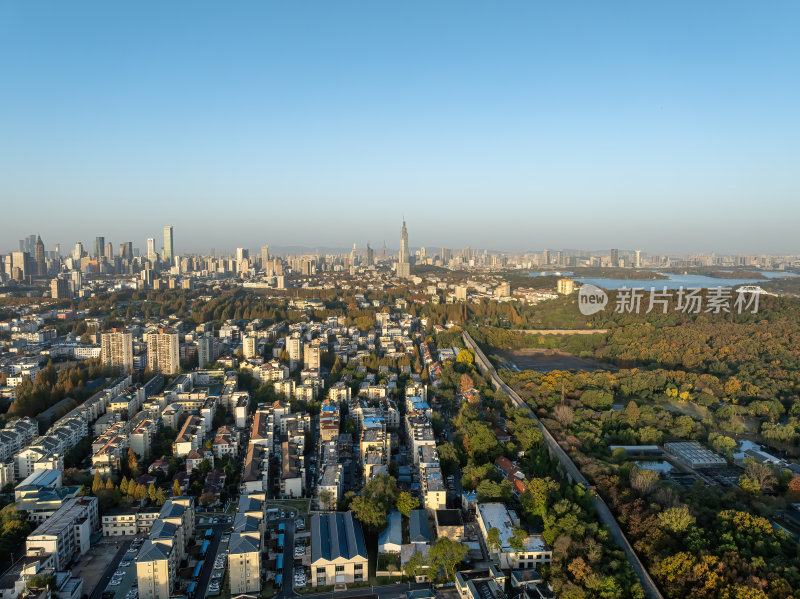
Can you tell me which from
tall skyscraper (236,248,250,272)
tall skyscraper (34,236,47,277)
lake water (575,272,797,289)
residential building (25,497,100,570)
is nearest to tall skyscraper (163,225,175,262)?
tall skyscraper (236,248,250,272)

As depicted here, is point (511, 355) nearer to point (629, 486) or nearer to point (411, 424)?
point (411, 424)

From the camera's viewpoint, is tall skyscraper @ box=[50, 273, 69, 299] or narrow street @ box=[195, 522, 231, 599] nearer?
narrow street @ box=[195, 522, 231, 599]

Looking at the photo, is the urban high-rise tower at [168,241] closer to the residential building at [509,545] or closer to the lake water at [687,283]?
the lake water at [687,283]

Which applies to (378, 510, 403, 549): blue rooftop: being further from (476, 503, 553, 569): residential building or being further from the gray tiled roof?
(476, 503, 553, 569): residential building


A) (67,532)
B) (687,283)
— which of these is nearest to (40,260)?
(67,532)

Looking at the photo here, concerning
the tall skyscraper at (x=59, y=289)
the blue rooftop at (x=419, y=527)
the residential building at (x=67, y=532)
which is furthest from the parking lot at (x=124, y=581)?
the tall skyscraper at (x=59, y=289)
